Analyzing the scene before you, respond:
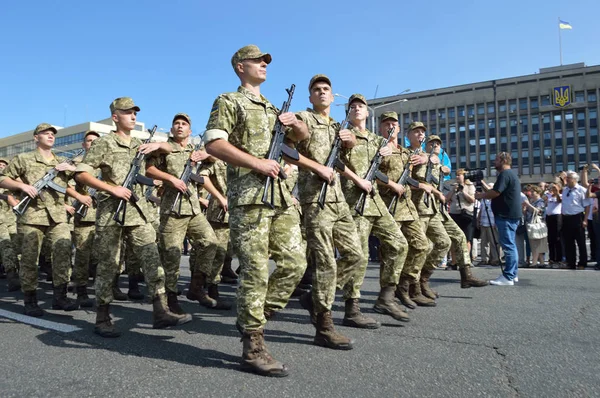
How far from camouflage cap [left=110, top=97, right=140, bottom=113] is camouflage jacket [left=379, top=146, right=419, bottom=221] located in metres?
2.94

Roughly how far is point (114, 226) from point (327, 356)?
2.41 metres

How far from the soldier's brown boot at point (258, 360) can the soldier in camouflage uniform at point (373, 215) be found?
77.4 inches

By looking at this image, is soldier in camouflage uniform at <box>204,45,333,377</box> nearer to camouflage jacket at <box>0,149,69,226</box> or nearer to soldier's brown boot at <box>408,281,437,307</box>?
soldier's brown boot at <box>408,281,437,307</box>

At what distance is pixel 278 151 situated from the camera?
3645 mm

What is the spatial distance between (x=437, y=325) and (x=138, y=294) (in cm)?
394

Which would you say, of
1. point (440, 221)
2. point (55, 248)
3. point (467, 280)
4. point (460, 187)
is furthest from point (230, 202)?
Answer: point (460, 187)

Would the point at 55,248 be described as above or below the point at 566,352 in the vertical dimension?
above

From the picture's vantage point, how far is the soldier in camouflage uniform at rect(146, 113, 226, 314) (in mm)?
5438

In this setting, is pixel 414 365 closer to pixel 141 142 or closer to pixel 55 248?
pixel 141 142

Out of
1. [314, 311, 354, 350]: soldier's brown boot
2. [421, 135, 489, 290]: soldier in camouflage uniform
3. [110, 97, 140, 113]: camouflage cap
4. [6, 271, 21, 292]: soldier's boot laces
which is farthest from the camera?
[6, 271, 21, 292]: soldier's boot laces

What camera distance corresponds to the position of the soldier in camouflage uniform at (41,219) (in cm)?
570

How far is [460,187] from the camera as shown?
9.98 m

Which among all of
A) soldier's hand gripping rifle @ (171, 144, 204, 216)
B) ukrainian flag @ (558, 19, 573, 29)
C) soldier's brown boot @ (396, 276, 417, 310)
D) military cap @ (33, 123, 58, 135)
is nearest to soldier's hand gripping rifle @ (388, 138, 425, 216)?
soldier's brown boot @ (396, 276, 417, 310)

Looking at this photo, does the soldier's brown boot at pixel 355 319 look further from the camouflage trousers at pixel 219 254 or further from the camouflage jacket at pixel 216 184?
the camouflage jacket at pixel 216 184
